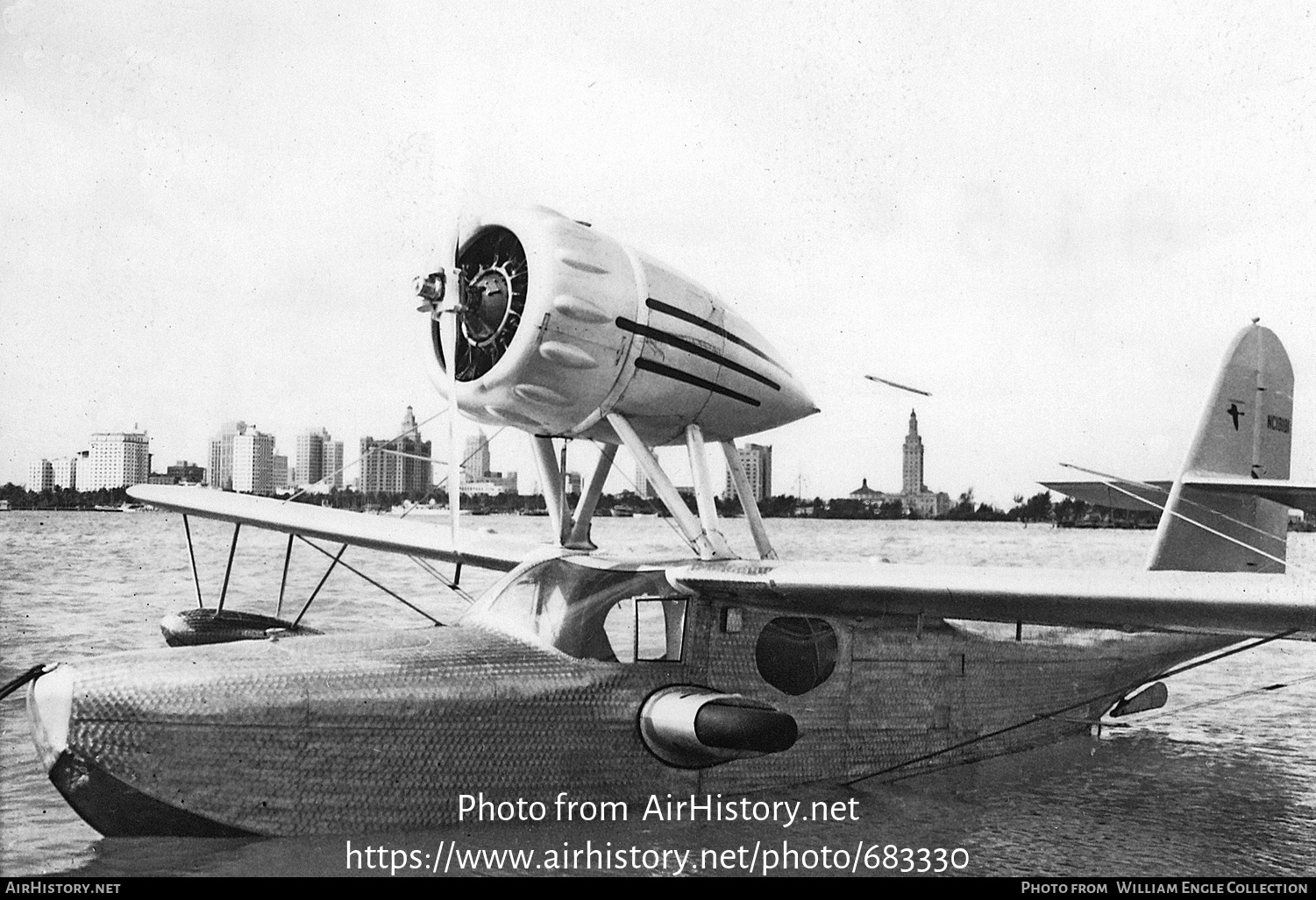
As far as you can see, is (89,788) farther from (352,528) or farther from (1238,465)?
(1238,465)

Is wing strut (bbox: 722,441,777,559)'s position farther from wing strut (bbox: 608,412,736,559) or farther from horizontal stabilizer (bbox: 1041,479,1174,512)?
horizontal stabilizer (bbox: 1041,479,1174,512)

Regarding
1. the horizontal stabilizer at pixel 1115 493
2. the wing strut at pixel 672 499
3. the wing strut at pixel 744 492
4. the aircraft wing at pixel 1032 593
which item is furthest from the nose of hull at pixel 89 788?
the horizontal stabilizer at pixel 1115 493

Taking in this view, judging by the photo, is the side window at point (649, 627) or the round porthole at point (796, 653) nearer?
the side window at point (649, 627)

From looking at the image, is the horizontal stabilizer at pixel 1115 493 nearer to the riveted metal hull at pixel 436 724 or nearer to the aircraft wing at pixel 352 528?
the riveted metal hull at pixel 436 724

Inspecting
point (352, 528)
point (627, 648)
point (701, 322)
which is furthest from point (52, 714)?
point (352, 528)

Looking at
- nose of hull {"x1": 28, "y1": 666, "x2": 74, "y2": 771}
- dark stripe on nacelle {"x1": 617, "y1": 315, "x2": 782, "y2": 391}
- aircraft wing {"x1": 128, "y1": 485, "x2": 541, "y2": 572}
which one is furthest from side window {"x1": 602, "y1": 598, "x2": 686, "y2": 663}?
aircraft wing {"x1": 128, "y1": 485, "x2": 541, "y2": 572}
